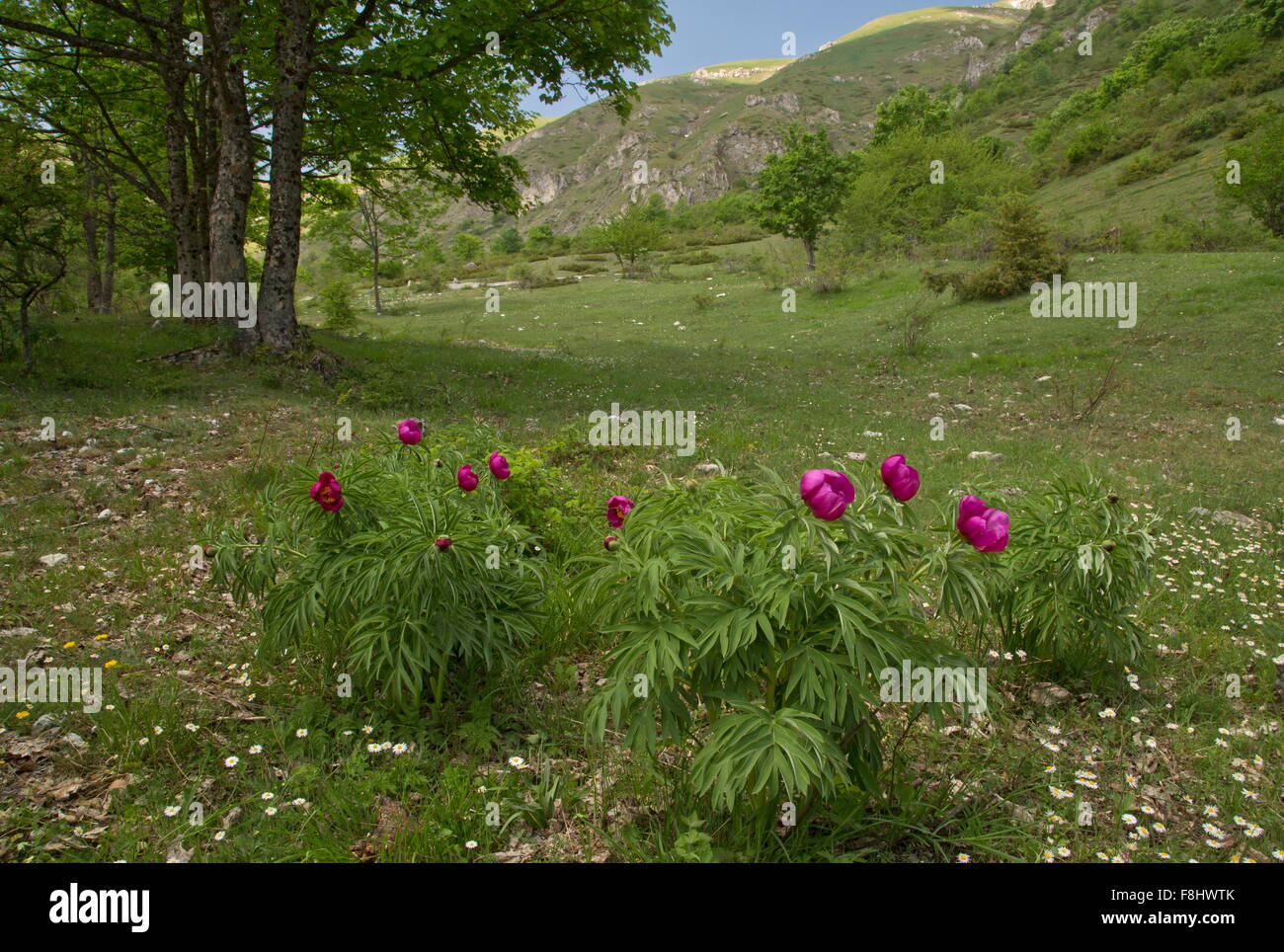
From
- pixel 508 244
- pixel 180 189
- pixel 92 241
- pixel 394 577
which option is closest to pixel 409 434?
pixel 394 577

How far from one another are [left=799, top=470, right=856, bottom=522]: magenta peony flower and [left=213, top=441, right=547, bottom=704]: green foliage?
1.55 meters

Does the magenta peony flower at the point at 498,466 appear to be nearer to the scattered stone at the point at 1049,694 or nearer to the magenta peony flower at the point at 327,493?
the magenta peony flower at the point at 327,493

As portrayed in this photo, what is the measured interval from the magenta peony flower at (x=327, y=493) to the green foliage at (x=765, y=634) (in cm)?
135

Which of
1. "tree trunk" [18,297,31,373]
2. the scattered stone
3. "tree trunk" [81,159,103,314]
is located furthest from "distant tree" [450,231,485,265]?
the scattered stone

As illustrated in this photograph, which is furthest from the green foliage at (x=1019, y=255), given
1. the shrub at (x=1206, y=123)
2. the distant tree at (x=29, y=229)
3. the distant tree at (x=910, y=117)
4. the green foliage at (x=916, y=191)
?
the distant tree at (x=910, y=117)

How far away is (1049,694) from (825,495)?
2.93m

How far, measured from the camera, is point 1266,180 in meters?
25.0

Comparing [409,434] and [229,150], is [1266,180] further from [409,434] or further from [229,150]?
[409,434]

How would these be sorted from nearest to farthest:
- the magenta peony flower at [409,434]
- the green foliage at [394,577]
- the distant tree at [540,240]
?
the green foliage at [394,577] < the magenta peony flower at [409,434] < the distant tree at [540,240]

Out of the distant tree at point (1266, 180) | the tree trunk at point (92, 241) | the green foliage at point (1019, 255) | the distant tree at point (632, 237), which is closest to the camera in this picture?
the tree trunk at point (92, 241)

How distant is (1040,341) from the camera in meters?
17.0

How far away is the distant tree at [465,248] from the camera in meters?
67.5

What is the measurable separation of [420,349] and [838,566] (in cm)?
1651

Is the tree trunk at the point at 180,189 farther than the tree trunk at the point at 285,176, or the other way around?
the tree trunk at the point at 180,189
